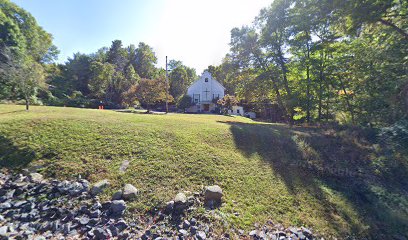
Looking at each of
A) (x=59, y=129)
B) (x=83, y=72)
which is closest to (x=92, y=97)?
(x=83, y=72)

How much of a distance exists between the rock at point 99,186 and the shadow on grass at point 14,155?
9.39ft

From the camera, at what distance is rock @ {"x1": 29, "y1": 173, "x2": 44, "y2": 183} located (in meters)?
5.20

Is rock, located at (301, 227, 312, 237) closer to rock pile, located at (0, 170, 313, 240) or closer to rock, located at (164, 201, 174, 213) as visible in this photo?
rock pile, located at (0, 170, 313, 240)

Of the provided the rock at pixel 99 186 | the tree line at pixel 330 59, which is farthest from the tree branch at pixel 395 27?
the rock at pixel 99 186

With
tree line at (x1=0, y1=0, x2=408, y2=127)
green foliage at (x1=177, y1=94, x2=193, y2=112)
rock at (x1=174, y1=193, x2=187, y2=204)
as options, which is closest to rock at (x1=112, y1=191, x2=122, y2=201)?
rock at (x1=174, y1=193, x2=187, y2=204)

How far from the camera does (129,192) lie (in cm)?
490

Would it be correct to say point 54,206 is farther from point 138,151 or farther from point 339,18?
point 339,18

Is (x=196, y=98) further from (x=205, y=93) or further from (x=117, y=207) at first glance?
(x=117, y=207)

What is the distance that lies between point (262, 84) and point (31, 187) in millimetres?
15958

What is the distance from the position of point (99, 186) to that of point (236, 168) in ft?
14.7

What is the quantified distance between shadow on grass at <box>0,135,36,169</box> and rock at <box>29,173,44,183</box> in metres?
0.83

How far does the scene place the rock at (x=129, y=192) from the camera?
4.85 m

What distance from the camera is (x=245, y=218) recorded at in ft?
15.4

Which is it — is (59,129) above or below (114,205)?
above
